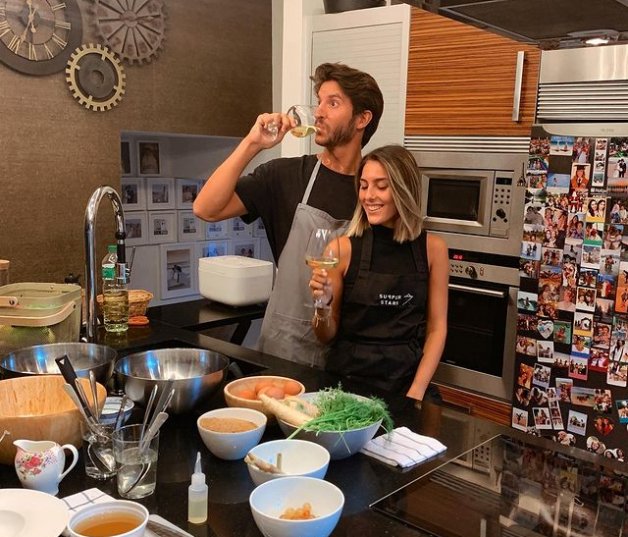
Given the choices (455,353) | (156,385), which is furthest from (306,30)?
(156,385)

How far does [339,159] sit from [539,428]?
132 centimetres

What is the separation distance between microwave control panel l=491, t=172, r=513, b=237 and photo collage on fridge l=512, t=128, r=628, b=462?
0.55 feet

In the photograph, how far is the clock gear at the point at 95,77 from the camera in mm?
2965

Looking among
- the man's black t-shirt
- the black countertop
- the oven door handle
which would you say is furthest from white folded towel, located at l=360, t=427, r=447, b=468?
the oven door handle

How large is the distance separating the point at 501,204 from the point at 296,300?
1034 millimetres

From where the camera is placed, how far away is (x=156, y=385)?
1398 millimetres

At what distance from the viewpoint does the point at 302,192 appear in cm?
228

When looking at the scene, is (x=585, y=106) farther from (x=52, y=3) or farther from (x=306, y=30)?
(x=52, y=3)

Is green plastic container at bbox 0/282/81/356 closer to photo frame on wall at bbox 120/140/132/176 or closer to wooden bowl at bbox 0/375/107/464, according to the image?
wooden bowl at bbox 0/375/107/464

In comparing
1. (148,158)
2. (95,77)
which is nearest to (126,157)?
(148,158)

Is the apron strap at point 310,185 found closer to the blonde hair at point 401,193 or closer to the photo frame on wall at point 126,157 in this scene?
the blonde hair at point 401,193

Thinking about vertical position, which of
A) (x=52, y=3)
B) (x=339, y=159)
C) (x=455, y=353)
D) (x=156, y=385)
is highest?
(x=52, y=3)

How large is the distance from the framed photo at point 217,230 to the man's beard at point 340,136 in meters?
2.18

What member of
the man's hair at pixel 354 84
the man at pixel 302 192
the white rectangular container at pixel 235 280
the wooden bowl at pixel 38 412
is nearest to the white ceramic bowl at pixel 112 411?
the wooden bowl at pixel 38 412
